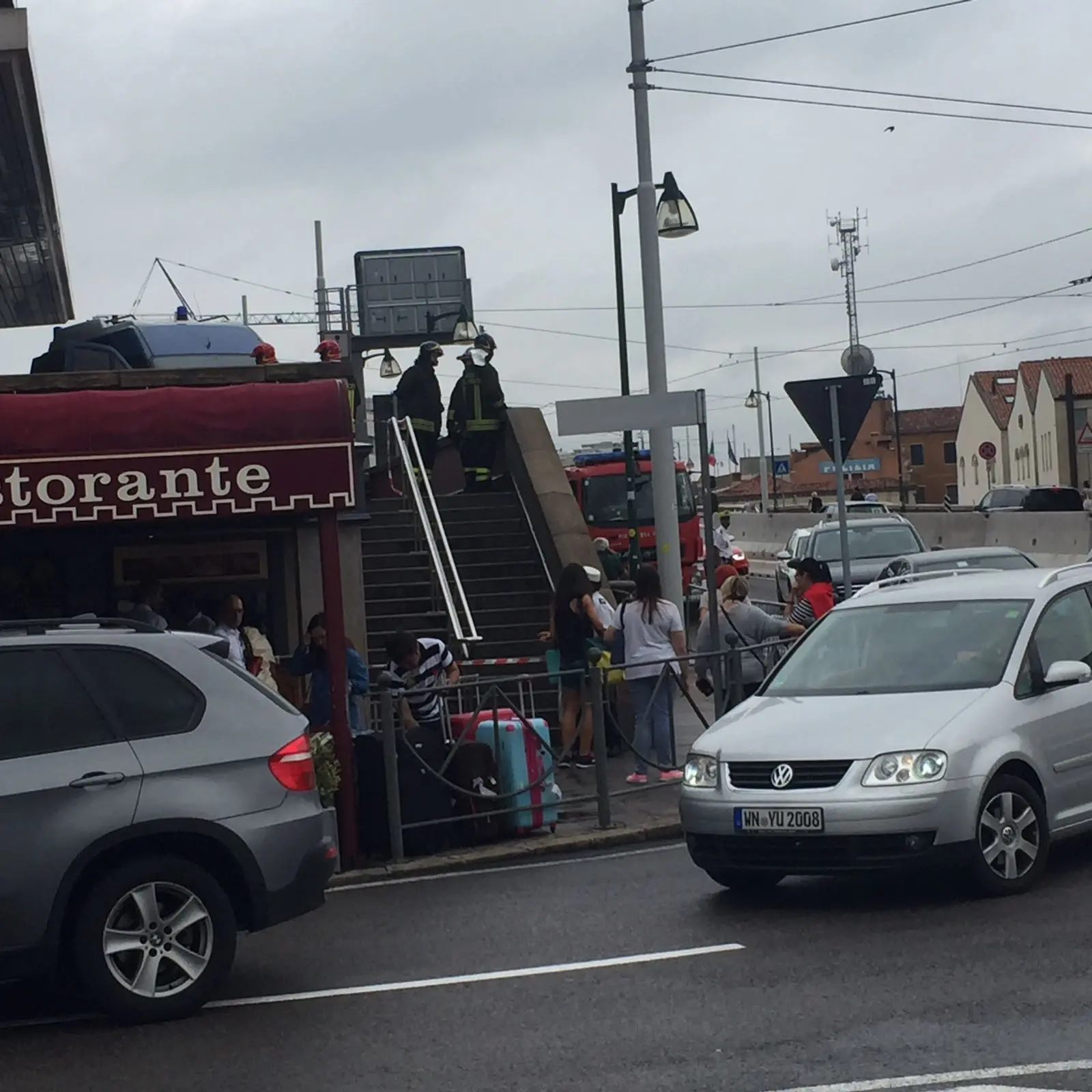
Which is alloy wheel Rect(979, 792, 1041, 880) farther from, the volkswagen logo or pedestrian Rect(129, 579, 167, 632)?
pedestrian Rect(129, 579, 167, 632)

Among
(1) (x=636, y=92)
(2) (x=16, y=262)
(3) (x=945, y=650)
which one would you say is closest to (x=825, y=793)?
(3) (x=945, y=650)

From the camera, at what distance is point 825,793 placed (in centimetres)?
857

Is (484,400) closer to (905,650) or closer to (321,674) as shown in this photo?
(321,674)

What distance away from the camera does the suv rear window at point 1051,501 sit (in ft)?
160

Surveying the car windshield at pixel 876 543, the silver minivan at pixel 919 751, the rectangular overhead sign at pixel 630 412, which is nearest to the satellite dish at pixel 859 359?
the car windshield at pixel 876 543

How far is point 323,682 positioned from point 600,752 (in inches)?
86.3

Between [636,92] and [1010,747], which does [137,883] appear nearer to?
[1010,747]

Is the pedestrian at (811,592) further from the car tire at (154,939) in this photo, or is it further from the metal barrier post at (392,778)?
the car tire at (154,939)

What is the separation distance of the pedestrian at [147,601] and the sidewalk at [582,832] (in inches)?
121

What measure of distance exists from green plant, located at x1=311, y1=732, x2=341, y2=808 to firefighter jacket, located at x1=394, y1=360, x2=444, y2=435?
12244 millimetres

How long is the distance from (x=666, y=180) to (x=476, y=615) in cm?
495

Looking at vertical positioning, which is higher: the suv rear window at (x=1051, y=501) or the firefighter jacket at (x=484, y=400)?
the firefighter jacket at (x=484, y=400)

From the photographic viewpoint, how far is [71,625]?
25.9ft

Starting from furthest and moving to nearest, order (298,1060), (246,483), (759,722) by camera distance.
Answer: (246,483) → (759,722) → (298,1060)
